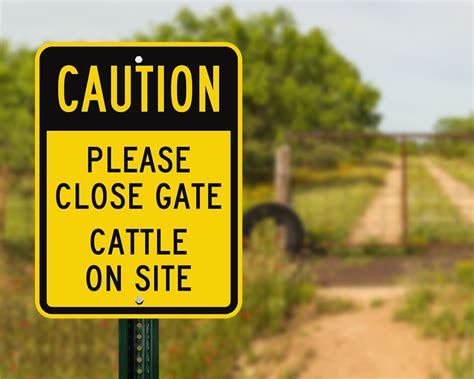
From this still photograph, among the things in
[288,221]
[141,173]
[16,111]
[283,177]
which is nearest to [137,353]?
[141,173]

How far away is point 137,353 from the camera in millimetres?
2424

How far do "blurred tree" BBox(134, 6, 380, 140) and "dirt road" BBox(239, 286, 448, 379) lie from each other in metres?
20.8

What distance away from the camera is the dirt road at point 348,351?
771cm

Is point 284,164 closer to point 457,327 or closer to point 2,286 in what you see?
point 457,327

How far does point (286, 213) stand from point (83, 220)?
11003mm

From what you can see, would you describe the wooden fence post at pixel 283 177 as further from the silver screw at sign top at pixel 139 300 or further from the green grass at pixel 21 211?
the silver screw at sign top at pixel 139 300

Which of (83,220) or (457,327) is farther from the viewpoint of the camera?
(457,327)

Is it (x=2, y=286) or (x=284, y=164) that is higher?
(x=284, y=164)

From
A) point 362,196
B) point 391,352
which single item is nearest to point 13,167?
point 391,352

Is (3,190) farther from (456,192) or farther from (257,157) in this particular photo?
(257,157)

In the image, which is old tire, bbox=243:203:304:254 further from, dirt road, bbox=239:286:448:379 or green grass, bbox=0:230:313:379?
green grass, bbox=0:230:313:379

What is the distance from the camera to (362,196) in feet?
90.4

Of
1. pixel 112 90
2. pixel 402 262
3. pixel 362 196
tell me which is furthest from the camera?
pixel 362 196

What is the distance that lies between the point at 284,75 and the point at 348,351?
25.0 metres
